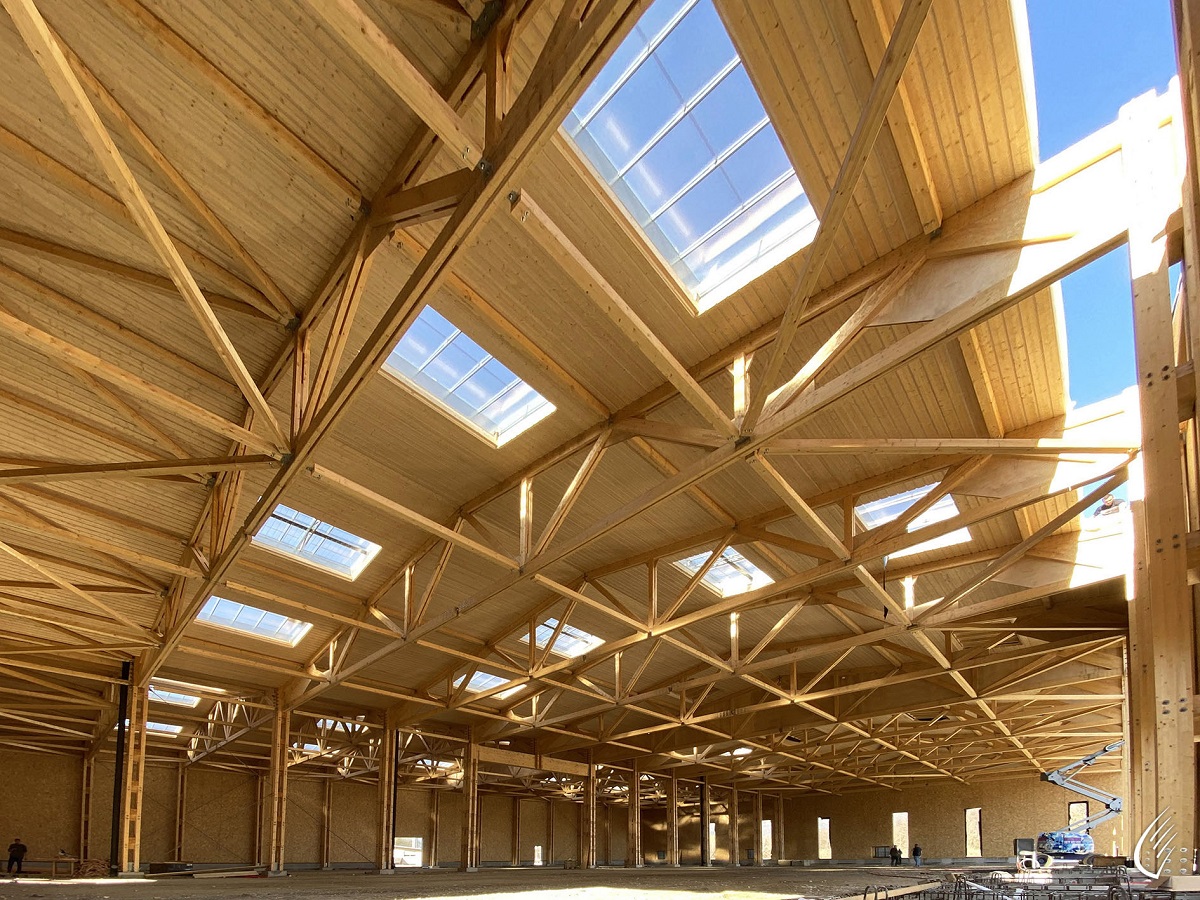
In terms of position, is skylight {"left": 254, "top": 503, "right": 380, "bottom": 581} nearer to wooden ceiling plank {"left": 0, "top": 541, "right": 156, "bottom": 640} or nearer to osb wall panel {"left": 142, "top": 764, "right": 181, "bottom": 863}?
wooden ceiling plank {"left": 0, "top": 541, "right": 156, "bottom": 640}

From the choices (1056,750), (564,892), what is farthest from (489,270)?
(1056,750)

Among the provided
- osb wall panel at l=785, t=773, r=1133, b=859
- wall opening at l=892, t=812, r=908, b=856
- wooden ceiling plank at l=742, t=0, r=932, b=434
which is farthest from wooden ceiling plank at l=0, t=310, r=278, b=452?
wall opening at l=892, t=812, r=908, b=856

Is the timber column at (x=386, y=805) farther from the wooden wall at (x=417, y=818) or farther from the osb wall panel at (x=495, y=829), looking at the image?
the osb wall panel at (x=495, y=829)

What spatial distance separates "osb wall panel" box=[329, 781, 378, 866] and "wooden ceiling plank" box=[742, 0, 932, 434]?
32.5m

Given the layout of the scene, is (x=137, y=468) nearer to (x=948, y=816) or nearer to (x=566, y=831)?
(x=566, y=831)

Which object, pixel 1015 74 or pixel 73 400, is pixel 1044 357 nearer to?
pixel 1015 74

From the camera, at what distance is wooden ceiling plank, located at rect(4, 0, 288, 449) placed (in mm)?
5102

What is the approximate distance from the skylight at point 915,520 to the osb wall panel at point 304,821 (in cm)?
2720

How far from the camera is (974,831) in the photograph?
43.4m

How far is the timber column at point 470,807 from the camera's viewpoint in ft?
90.4

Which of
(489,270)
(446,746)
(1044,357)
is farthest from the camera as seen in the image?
(446,746)

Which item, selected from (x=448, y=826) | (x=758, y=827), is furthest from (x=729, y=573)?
(x=758, y=827)

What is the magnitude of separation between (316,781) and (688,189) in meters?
32.4

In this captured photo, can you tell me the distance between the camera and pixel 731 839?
147 ft
